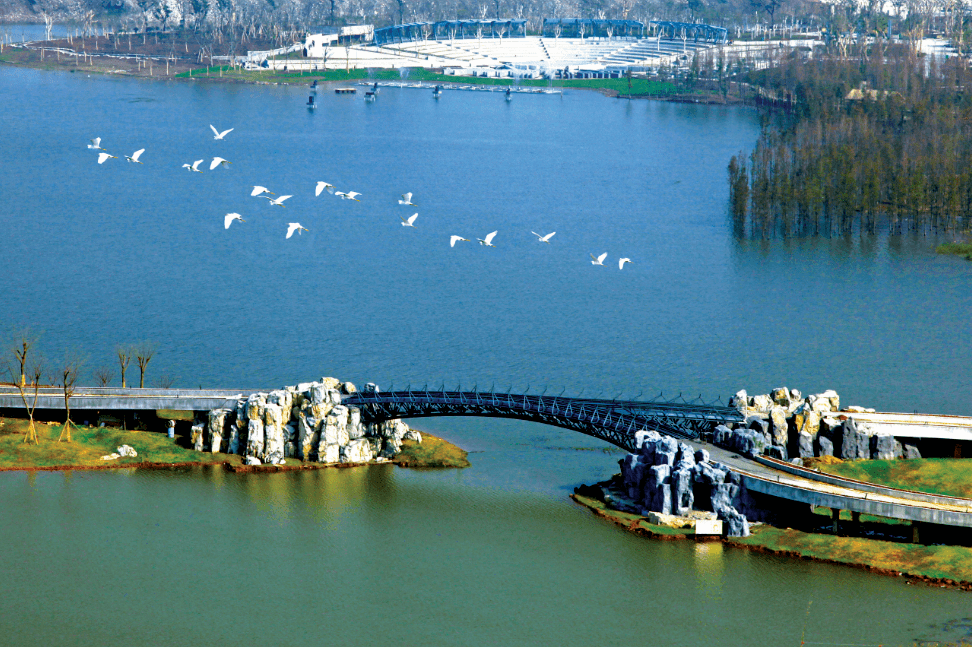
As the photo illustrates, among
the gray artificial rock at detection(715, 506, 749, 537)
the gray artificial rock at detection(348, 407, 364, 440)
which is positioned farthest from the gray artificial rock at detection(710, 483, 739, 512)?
the gray artificial rock at detection(348, 407, 364, 440)

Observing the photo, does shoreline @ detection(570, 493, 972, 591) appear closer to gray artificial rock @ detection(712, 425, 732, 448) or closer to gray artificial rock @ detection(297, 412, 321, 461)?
gray artificial rock @ detection(712, 425, 732, 448)

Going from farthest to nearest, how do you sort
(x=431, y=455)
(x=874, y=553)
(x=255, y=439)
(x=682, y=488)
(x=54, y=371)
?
(x=54, y=371) → (x=431, y=455) → (x=255, y=439) → (x=682, y=488) → (x=874, y=553)

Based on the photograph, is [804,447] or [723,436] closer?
[723,436]

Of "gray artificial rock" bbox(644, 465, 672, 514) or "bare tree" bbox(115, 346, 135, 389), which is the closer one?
"gray artificial rock" bbox(644, 465, 672, 514)

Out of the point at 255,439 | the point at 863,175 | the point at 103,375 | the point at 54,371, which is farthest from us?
the point at 863,175

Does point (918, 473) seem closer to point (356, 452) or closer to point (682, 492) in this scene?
point (682, 492)

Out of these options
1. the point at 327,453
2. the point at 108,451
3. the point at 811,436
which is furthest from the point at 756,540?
the point at 108,451
